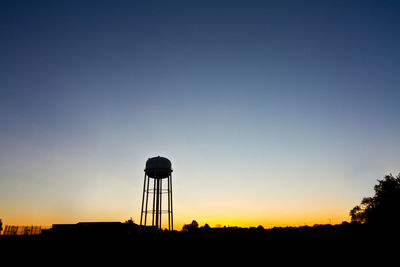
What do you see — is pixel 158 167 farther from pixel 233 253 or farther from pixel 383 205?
pixel 383 205

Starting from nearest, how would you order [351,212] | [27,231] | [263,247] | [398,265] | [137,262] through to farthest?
[398,265], [137,262], [263,247], [27,231], [351,212]

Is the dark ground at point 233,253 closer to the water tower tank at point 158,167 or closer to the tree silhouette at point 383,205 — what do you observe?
the water tower tank at point 158,167

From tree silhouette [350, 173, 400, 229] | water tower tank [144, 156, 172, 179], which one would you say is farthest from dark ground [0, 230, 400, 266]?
tree silhouette [350, 173, 400, 229]

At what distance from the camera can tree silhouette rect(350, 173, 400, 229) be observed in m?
45.7

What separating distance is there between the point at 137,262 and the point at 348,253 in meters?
A: 10.5

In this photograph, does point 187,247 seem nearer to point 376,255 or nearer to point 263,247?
point 263,247

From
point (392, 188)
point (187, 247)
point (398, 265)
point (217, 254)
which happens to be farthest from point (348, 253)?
point (392, 188)

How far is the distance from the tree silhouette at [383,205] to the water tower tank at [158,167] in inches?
1507

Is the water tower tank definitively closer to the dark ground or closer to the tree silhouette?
the dark ground

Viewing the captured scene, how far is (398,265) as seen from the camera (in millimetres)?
10328

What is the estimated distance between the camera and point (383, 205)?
161 ft

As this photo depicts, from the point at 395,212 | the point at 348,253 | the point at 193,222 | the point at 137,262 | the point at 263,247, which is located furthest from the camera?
the point at 193,222

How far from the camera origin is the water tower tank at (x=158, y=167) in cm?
3986

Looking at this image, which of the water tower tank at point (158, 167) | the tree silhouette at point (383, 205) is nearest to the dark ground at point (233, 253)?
the water tower tank at point (158, 167)
